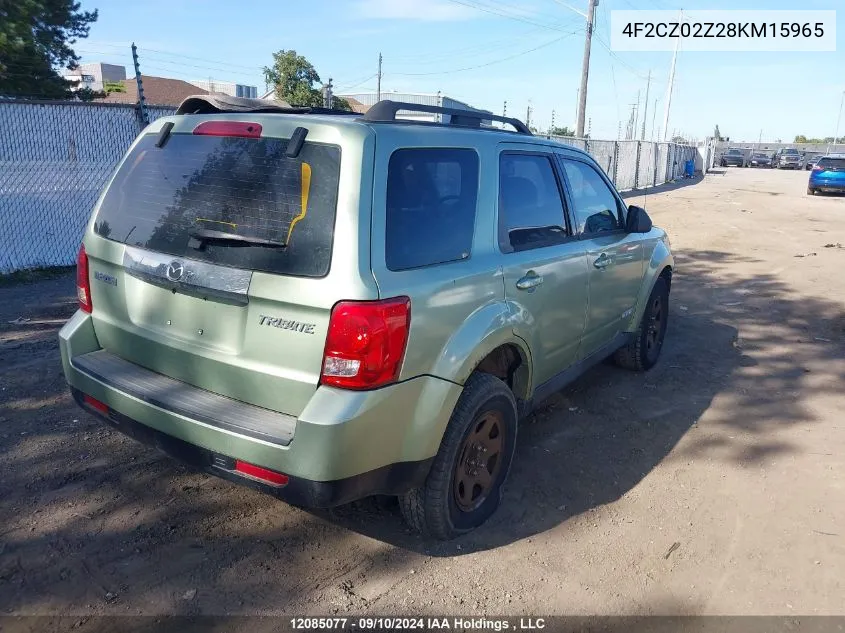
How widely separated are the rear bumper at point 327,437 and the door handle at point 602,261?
177 centimetres

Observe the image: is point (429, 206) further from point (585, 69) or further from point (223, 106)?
point (585, 69)

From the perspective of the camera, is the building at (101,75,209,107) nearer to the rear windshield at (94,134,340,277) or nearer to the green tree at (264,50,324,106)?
the green tree at (264,50,324,106)

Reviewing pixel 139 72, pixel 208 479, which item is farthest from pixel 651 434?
pixel 139 72

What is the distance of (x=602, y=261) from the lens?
4.26 metres

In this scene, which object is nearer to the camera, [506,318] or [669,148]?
[506,318]

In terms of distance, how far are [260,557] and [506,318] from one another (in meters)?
1.58

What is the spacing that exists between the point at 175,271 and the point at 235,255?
12.5 inches

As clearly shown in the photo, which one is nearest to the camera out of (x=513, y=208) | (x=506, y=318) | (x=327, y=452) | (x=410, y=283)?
(x=327, y=452)

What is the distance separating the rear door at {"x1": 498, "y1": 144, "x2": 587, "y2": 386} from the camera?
3.35 metres

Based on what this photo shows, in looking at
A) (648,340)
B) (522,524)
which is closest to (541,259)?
(522,524)

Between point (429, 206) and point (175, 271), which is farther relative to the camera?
point (429, 206)

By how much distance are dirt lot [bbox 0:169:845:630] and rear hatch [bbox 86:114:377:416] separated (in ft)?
2.69

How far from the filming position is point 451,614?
2.68m

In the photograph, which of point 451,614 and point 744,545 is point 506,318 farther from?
point 744,545
